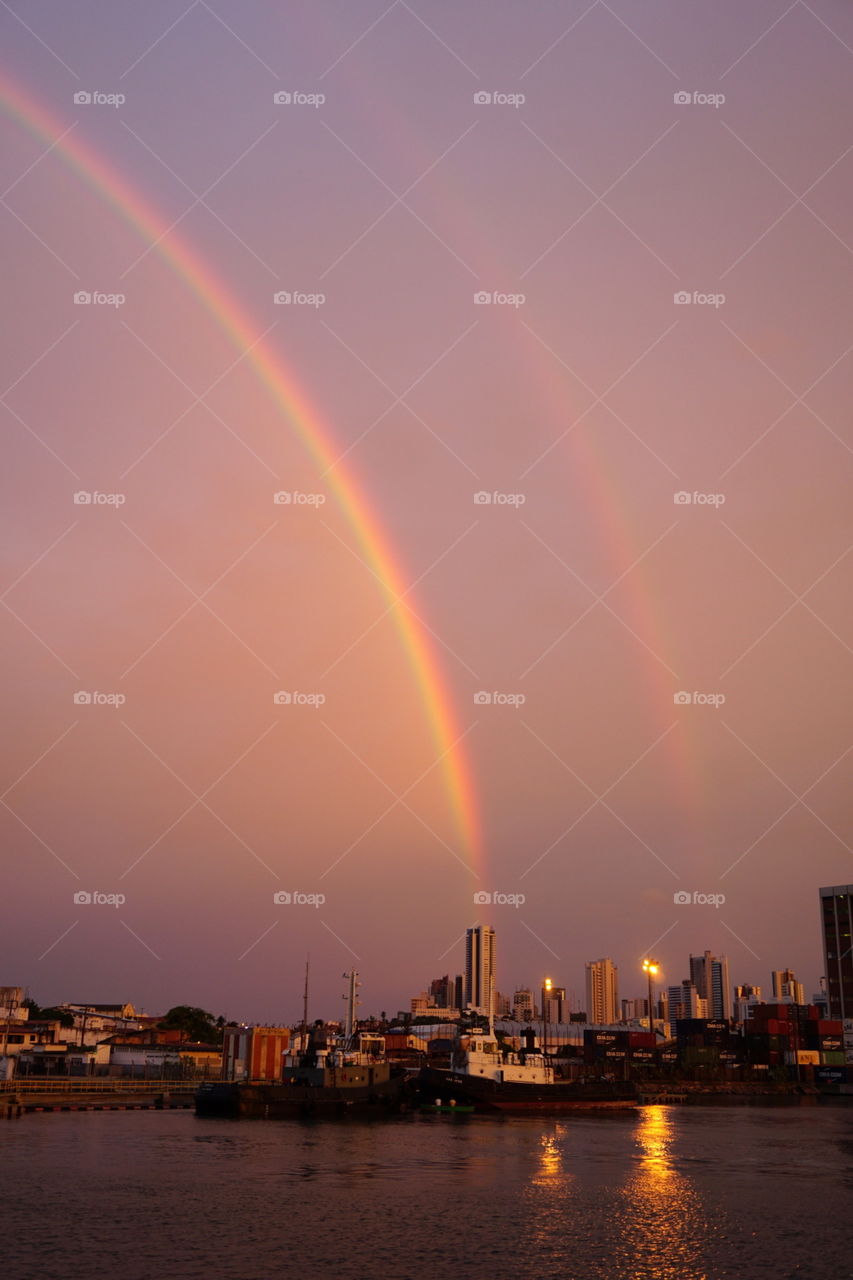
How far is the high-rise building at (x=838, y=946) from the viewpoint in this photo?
6604 inches

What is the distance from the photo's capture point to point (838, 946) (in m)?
176

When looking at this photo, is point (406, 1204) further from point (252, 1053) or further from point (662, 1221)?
point (252, 1053)

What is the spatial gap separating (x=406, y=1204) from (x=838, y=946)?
15582 cm

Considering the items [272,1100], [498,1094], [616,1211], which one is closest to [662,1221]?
[616,1211]

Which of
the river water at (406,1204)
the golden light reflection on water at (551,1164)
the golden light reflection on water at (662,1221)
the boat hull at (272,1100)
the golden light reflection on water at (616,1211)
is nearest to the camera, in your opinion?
the river water at (406,1204)

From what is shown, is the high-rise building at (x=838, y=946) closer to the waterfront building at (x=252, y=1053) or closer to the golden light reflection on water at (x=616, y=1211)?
the waterfront building at (x=252, y=1053)

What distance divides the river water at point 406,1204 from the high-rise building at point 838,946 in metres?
114

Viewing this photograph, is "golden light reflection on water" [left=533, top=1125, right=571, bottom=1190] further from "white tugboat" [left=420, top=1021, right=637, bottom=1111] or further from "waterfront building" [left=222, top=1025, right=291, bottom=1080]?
"waterfront building" [left=222, top=1025, right=291, bottom=1080]

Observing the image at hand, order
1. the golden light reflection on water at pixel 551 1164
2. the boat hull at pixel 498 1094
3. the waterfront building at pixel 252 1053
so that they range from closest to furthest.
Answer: the golden light reflection on water at pixel 551 1164 → the boat hull at pixel 498 1094 → the waterfront building at pixel 252 1053

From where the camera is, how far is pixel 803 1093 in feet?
447

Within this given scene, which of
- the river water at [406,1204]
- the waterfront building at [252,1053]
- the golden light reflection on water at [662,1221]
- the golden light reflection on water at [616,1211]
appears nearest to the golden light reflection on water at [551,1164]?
the golden light reflection on water at [616,1211]

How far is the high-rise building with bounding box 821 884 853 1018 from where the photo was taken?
168 m

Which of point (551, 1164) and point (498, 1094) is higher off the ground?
point (498, 1094)

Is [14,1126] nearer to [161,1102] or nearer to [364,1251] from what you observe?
[161,1102]
